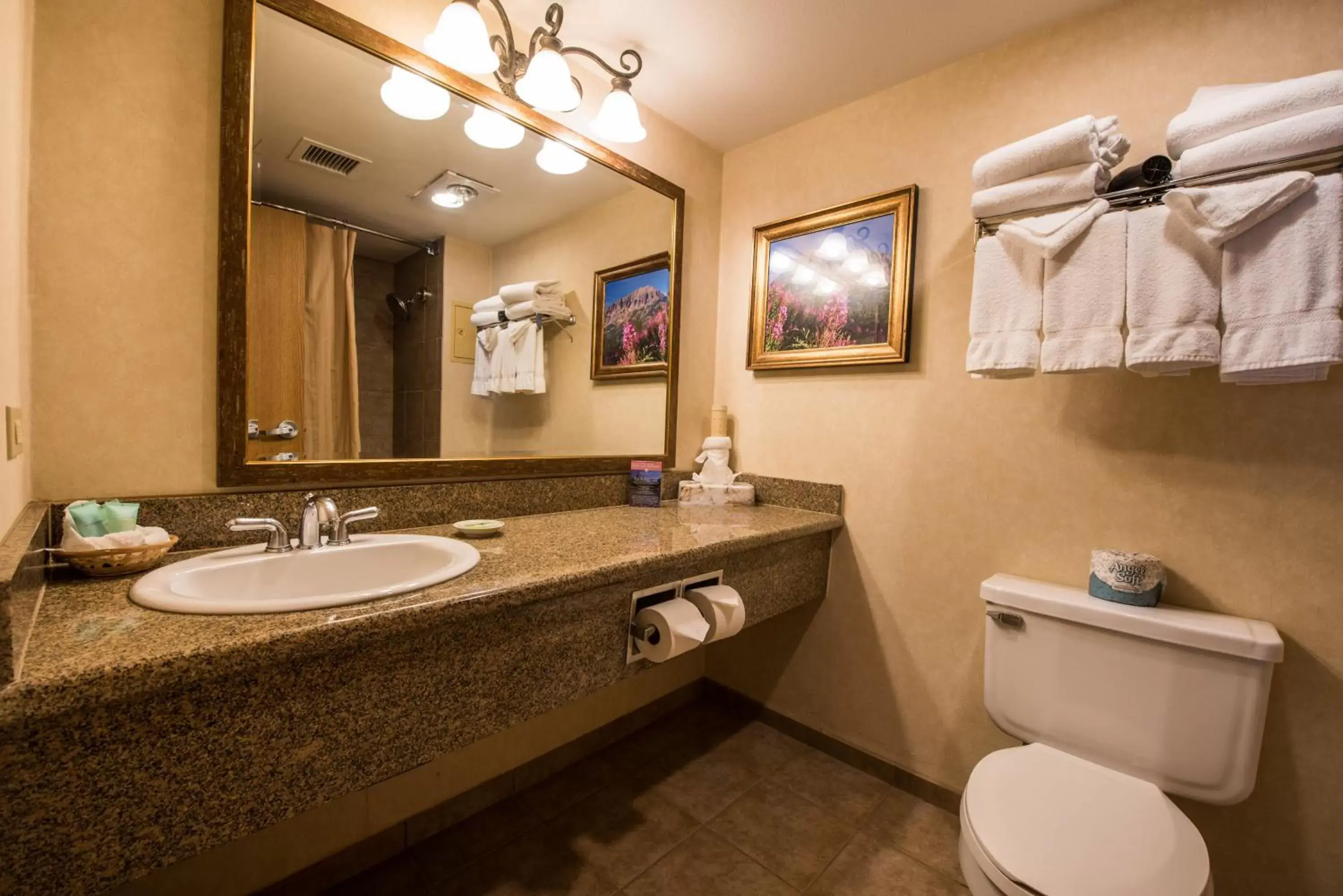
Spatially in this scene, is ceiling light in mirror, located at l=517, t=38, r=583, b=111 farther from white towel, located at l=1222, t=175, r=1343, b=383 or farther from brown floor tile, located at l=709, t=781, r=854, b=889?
brown floor tile, located at l=709, t=781, r=854, b=889

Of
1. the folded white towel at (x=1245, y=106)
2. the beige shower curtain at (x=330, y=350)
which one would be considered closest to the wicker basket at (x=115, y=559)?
the beige shower curtain at (x=330, y=350)

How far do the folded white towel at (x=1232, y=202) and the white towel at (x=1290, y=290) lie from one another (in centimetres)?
3

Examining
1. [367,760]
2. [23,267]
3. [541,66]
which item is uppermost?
[541,66]

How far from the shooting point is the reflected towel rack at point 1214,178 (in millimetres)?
925

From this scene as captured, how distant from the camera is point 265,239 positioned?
110 cm

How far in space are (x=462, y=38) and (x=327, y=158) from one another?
0.40 metres

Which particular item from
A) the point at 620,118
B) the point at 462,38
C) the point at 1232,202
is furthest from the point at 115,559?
the point at 1232,202

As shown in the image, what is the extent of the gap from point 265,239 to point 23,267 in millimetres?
345

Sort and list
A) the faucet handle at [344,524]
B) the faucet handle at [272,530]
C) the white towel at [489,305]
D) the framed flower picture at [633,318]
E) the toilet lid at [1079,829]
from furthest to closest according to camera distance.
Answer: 1. the framed flower picture at [633,318]
2. the white towel at [489,305]
3. the faucet handle at [344,524]
4. the faucet handle at [272,530]
5. the toilet lid at [1079,829]

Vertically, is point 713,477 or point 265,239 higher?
point 265,239

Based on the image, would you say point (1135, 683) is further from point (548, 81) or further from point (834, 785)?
point (548, 81)

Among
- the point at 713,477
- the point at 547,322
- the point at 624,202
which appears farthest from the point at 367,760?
the point at 624,202

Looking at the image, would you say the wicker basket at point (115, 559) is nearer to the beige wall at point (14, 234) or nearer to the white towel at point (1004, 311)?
the beige wall at point (14, 234)

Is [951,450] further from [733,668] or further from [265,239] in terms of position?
[265,239]
